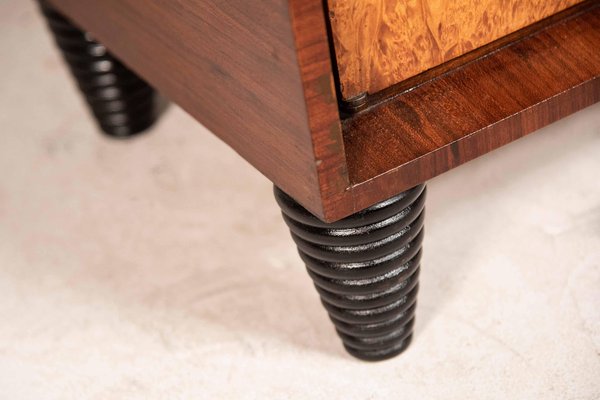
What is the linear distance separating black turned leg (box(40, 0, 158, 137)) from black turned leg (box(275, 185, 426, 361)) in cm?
43

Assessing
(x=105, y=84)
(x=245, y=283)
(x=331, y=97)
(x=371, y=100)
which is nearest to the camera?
(x=331, y=97)

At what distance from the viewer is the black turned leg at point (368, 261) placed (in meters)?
0.82

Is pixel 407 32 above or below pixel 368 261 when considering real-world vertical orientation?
above

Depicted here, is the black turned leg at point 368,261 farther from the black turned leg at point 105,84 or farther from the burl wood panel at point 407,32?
the black turned leg at point 105,84

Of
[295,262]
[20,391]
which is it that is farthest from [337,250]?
[20,391]

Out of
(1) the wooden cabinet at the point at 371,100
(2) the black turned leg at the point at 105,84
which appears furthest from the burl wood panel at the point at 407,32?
(2) the black turned leg at the point at 105,84

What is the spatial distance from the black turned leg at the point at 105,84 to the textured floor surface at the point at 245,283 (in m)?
0.03

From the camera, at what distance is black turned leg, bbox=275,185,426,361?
816 mm

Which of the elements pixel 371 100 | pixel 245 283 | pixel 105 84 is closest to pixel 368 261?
pixel 371 100

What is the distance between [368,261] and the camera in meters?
0.83

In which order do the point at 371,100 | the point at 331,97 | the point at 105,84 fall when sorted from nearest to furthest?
the point at 331,97, the point at 371,100, the point at 105,84

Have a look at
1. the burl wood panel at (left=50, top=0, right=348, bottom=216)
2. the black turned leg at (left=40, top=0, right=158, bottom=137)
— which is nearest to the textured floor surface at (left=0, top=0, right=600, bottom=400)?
the black turned leg at (left=40, top=0, right=158, bottom=137)

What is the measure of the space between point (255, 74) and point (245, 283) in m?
0.33

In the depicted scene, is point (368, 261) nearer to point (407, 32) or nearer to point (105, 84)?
point (407, 32)
